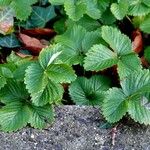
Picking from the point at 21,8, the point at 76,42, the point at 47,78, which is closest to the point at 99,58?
the point at 76,42

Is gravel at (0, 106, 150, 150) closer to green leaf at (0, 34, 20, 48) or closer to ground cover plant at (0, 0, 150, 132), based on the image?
ground cover plant at (0, 0, 150, 132)

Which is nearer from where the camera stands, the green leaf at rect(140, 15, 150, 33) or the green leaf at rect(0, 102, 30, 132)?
the green leaf at rect(0, 102, 30, 132)

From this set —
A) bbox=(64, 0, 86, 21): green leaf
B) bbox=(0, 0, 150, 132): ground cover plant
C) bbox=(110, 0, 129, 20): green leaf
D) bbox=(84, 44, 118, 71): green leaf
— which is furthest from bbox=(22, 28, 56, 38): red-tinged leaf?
bbox=(84, 44, 118, 71): green leaf

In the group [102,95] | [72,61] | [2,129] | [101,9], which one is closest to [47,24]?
[101,9]

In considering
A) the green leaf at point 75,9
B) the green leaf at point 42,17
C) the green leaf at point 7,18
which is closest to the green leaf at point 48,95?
the green leaf at point 75,9

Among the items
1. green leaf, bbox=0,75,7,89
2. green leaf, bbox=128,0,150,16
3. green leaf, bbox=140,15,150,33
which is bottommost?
green leaf, bbox=0,75,7,89

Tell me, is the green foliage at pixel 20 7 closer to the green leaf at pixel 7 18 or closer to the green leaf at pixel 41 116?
the green leaf at pixel 7 18
